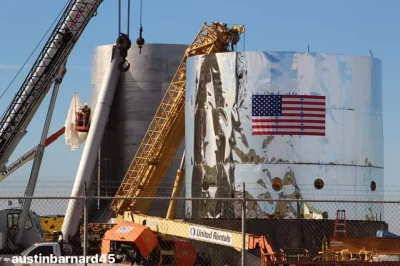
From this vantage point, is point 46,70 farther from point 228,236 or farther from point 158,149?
point 228,236

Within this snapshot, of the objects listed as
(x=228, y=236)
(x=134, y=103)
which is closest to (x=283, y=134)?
(x=228, y=236)

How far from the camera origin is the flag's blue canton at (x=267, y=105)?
43.0m

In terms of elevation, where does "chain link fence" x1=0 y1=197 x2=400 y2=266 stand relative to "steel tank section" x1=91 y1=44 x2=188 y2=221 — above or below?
below

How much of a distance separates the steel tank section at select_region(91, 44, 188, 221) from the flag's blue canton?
74.2 feet

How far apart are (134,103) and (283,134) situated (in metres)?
24.2

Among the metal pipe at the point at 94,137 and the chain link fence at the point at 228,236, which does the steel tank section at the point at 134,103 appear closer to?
the metal pipe at the point at 94,137

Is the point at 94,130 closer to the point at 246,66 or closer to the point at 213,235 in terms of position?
the point at 246,66

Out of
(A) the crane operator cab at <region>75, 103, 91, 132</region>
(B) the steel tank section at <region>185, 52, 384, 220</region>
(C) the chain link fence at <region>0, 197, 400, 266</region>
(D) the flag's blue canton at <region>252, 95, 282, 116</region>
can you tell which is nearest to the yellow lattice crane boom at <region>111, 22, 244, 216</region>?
(C) the chain link fence at <region>0, 197, 400, 266</region>

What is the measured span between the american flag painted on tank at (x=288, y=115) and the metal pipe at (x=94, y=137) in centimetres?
1518

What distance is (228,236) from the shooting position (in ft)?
114

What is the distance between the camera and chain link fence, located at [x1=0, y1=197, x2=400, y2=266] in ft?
113

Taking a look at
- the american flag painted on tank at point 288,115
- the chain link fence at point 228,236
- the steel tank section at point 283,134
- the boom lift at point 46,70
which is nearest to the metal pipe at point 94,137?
the chain link fence at point 228,236

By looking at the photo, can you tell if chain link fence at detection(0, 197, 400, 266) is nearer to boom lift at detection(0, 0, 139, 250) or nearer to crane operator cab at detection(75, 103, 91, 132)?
boom lift at detection(0, 0, 139, 250)

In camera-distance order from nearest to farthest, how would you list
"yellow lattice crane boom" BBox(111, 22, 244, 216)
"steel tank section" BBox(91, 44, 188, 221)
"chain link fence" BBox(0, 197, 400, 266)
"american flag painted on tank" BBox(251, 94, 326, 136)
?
"chain link fence" BBox(0, 197, 400, 266) < "american flag painted on tank" BBox(251, 94, 326, 136) < "yellow lattice crane boom" BBox(111, 22, 244, 216) < "steel tank section" BBox(91, 44, 188, 221)
